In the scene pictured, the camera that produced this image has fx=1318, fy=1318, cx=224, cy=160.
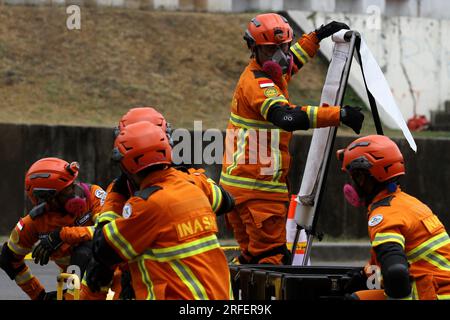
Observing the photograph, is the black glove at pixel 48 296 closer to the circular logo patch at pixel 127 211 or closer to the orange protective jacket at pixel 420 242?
the circular logo patch at pixel 127 211

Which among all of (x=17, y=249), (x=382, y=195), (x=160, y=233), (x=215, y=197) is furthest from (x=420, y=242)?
(x=17, y=249)

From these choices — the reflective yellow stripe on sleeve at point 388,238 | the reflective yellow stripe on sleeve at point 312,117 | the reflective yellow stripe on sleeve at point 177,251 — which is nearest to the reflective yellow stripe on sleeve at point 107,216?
the reflective yellow stripe on sleeve at point 177,251

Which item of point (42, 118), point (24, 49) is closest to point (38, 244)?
point (42, 118)

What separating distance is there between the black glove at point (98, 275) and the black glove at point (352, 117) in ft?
7.73

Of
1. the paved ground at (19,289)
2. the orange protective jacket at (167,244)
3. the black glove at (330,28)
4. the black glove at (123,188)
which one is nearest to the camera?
the orange protective jacket at (167,244)

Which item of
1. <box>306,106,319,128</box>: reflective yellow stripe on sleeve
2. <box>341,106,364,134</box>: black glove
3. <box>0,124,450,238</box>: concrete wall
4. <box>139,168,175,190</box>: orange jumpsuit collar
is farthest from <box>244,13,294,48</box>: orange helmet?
<box>0,124,450,238</box>: concrete wall

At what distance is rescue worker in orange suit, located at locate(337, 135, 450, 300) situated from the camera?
664 cm

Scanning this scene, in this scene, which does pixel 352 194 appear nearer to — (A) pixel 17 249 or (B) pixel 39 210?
(B) pixel 39 210

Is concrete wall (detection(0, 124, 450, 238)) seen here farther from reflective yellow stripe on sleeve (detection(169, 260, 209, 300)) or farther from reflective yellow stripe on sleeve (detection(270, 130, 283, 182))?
reflective yellow stripe on sleeve (detection(169, 260, 209, 300))

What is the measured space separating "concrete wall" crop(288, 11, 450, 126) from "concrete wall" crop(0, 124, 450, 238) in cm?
286

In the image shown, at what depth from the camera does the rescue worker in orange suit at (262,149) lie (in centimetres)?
907

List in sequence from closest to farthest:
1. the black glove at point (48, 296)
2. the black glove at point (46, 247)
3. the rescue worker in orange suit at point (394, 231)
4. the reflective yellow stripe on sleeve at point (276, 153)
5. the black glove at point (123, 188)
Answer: the rescue worker in orange suit at point (394, 231)
the black glove at point (123, 188)
the black glove at point (46, 247)
the black glove at point (48, 296)
the reflective yellow stripe on sleeve at point (276, 153)
